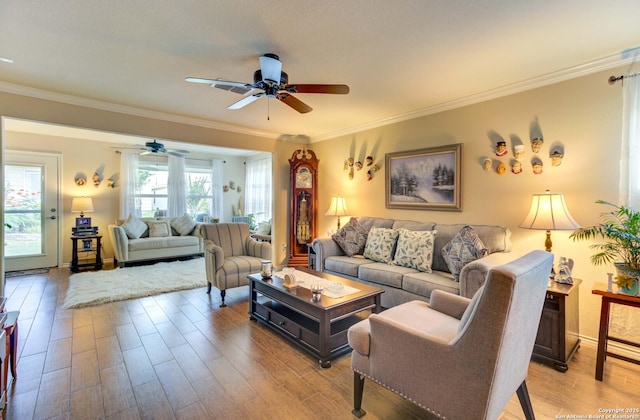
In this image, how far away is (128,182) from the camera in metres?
6.31

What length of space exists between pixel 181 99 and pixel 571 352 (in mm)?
4552

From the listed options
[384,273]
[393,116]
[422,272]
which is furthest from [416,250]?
[393,116]

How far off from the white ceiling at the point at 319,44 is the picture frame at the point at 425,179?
68 centimetres

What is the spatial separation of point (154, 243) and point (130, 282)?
57.6 inches

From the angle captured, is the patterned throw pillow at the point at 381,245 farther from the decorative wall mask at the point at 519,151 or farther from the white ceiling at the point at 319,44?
the white ceiling at the point at 319,44

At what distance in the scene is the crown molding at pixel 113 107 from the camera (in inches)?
123

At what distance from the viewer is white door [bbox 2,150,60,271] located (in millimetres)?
5168

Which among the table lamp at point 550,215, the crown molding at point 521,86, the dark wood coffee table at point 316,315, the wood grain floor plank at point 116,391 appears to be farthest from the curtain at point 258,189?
the table lamp at point 550,215

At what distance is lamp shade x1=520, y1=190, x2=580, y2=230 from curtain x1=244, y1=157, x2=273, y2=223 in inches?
227

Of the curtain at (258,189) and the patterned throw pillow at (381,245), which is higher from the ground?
the curtain at (258,189)

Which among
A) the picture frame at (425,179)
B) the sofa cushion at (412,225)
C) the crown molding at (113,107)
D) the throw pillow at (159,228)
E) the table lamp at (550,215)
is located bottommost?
the throw pillow at (159,228)

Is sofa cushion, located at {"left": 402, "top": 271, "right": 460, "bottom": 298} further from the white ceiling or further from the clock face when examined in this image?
the clock face

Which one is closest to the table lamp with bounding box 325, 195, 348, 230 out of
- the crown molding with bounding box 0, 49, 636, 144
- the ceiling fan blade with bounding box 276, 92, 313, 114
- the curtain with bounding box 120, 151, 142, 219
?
the crown molding with bounding box 0, 49, 636, 144

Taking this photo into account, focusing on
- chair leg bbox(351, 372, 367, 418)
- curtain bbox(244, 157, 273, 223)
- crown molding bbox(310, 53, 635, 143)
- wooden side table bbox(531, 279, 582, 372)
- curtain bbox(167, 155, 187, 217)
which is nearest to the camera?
chair leg bbox(351, 372, 367, 418)
